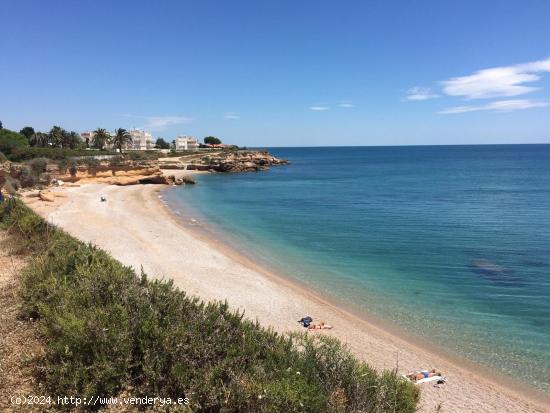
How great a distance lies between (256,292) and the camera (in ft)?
54.3

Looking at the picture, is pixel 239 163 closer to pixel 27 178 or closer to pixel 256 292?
pixel 27 178

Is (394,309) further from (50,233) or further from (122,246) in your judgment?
(122,246)

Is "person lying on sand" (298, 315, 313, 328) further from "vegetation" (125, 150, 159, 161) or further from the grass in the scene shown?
"vegetation" (125, 150, 159, 161)

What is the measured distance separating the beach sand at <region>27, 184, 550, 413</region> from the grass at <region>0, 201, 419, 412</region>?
3.06 meters

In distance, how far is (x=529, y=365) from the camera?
11.6m

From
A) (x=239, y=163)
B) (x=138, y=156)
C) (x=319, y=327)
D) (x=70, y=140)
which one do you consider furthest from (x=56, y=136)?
(x=319, y=327)

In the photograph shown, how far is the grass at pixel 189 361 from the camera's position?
5418mm

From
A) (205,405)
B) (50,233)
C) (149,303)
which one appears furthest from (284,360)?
(50,233)

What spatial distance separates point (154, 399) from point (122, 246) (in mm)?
17690

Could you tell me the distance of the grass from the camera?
17.8 ft

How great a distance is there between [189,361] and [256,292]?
10.7 m

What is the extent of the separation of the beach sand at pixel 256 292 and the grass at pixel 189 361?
3062 mm

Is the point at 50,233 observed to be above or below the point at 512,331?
above

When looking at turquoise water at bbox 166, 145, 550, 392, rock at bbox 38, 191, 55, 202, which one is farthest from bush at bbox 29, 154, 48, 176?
turquoise water at bbox 166, 145, 550, 392
